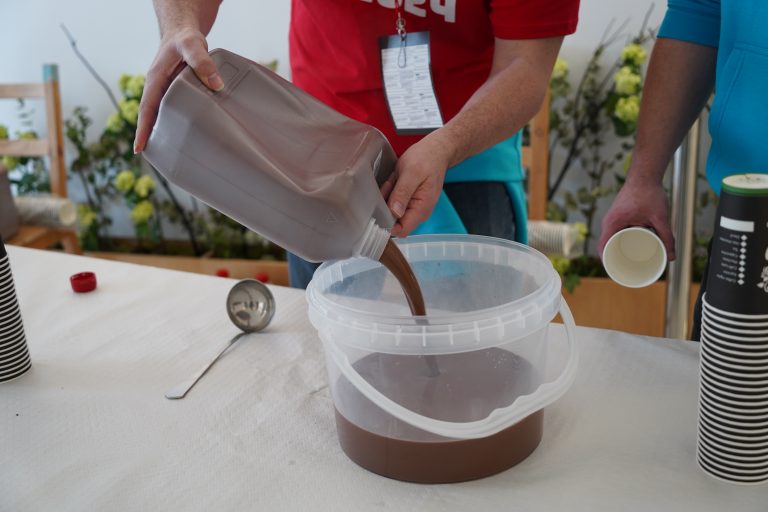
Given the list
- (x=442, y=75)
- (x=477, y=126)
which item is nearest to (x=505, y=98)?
(x=477, y=126)

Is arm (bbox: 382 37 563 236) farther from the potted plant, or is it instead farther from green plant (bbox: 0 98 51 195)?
green plant (bbox: 0 98 51 195)

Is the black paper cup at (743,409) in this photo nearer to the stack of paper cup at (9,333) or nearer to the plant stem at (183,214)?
the stack of paper cup at (9,333)

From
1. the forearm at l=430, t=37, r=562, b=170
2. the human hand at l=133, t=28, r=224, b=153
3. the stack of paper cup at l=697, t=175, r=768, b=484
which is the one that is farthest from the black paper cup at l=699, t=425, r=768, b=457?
the human hand at l=133, t=28, r=224, b=153

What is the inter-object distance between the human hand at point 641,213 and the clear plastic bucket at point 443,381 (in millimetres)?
202

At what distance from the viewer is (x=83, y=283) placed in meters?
1.35

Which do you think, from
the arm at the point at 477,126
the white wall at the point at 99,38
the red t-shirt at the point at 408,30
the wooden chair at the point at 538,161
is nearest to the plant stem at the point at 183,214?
the white wall at the point at 99,38

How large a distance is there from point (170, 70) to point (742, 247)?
2.05 feet

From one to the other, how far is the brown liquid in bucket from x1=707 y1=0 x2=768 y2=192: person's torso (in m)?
0.43

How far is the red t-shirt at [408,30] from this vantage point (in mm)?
1130

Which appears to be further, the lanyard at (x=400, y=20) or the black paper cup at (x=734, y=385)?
the lanyard at (x=400, y=20)

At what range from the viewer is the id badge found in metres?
1.21

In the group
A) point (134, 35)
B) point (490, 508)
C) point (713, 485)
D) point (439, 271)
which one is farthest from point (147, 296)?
point (134, 35)

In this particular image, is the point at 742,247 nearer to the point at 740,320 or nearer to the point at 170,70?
the point at 740,320

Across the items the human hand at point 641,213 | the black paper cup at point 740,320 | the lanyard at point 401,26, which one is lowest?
the black paper cup at point 740,320
